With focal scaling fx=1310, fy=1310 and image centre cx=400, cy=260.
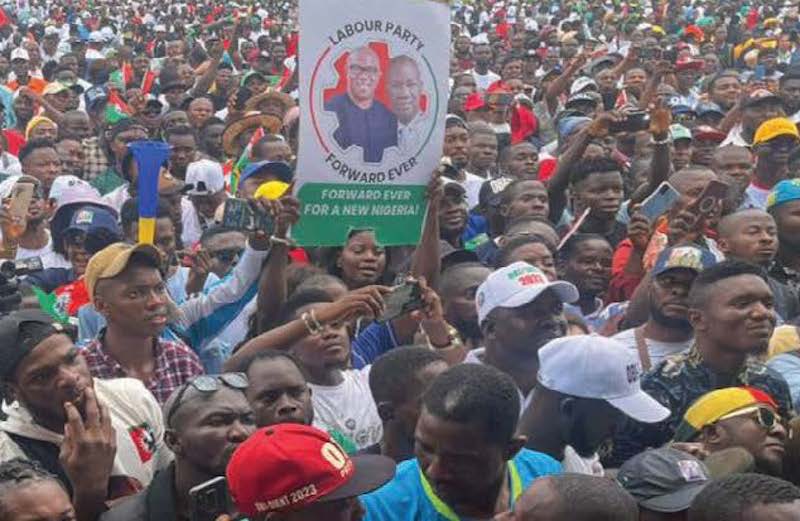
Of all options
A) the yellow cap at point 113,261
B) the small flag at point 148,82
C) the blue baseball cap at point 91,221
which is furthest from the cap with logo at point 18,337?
the small flag at point 148,82

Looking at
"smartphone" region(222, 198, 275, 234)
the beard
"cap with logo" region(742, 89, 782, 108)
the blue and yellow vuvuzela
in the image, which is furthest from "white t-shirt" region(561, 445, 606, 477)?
"cap with logo" region(742, 89, 782, 108)

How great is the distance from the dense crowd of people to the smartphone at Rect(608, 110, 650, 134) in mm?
15

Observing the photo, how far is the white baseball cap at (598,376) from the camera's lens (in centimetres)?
362

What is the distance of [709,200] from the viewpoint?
5.95 m

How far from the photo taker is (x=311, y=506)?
2.77 meters

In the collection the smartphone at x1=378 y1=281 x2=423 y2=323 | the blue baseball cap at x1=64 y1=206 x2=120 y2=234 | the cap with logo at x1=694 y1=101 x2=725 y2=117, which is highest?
the cap with logo at x1=694 y1=101 x2=725 y2=117

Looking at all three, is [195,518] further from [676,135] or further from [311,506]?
[676,135]

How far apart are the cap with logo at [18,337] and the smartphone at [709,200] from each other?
3195 mm

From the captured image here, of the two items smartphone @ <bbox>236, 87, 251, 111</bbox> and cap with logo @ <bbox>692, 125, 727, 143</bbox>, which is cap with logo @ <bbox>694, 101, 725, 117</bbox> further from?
smartphone @ <bbox>236, 87, 251, 111</bbox>

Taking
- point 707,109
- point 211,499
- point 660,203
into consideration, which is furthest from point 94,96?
point 211,499

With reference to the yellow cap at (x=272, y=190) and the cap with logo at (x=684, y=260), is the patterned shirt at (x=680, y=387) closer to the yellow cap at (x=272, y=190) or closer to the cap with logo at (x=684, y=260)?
the cap with logo at (x=684, y=260)

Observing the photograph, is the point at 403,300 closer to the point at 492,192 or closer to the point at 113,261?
the point at 113,261

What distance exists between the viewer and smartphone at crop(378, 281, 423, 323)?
15.3 ft

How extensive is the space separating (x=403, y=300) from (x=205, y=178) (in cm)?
390
